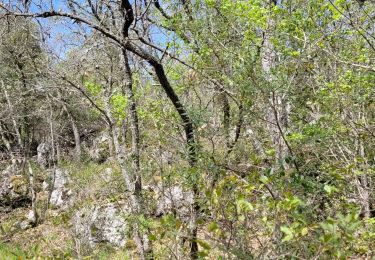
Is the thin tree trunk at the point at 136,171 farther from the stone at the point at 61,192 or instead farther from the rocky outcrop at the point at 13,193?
the rocky outcrop at the point at 13,193

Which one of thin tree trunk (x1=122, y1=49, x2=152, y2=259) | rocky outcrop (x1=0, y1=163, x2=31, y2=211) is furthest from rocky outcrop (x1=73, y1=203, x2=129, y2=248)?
rocky outcrop (x1=0, y1=163, x2=31, y2=211)

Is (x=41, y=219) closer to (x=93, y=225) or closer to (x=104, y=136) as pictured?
(x=93, y=225)

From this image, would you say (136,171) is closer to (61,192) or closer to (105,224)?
(105,224)

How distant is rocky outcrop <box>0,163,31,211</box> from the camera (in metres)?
16.7

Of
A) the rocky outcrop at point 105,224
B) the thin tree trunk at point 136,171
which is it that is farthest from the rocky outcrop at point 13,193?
the thin tree trunk at point 136,171

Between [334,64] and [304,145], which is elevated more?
[334,64]

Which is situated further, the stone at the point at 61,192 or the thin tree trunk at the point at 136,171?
the stone at the point at 61,192

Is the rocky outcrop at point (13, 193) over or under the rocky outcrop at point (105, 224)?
over

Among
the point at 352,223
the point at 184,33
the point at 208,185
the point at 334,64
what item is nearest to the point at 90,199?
the point at 184,33

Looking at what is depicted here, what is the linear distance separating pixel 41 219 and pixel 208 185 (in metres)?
12.9

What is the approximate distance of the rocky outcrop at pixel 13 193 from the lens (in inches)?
656

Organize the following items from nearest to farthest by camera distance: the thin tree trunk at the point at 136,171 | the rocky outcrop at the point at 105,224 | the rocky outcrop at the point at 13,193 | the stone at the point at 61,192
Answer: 1. the thin tree trunk at the point at 136,171
2. the rocky outcrop at the point at 105,224
3. the stone at the point at 61,192
4. the rocky outcrop at the point at 13,193

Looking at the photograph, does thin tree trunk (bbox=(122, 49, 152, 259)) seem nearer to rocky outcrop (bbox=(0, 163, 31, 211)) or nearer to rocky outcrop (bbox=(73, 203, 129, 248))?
rocky outcrop (bbox=(73, 203, 129, 248))

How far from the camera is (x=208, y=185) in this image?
3791mm
